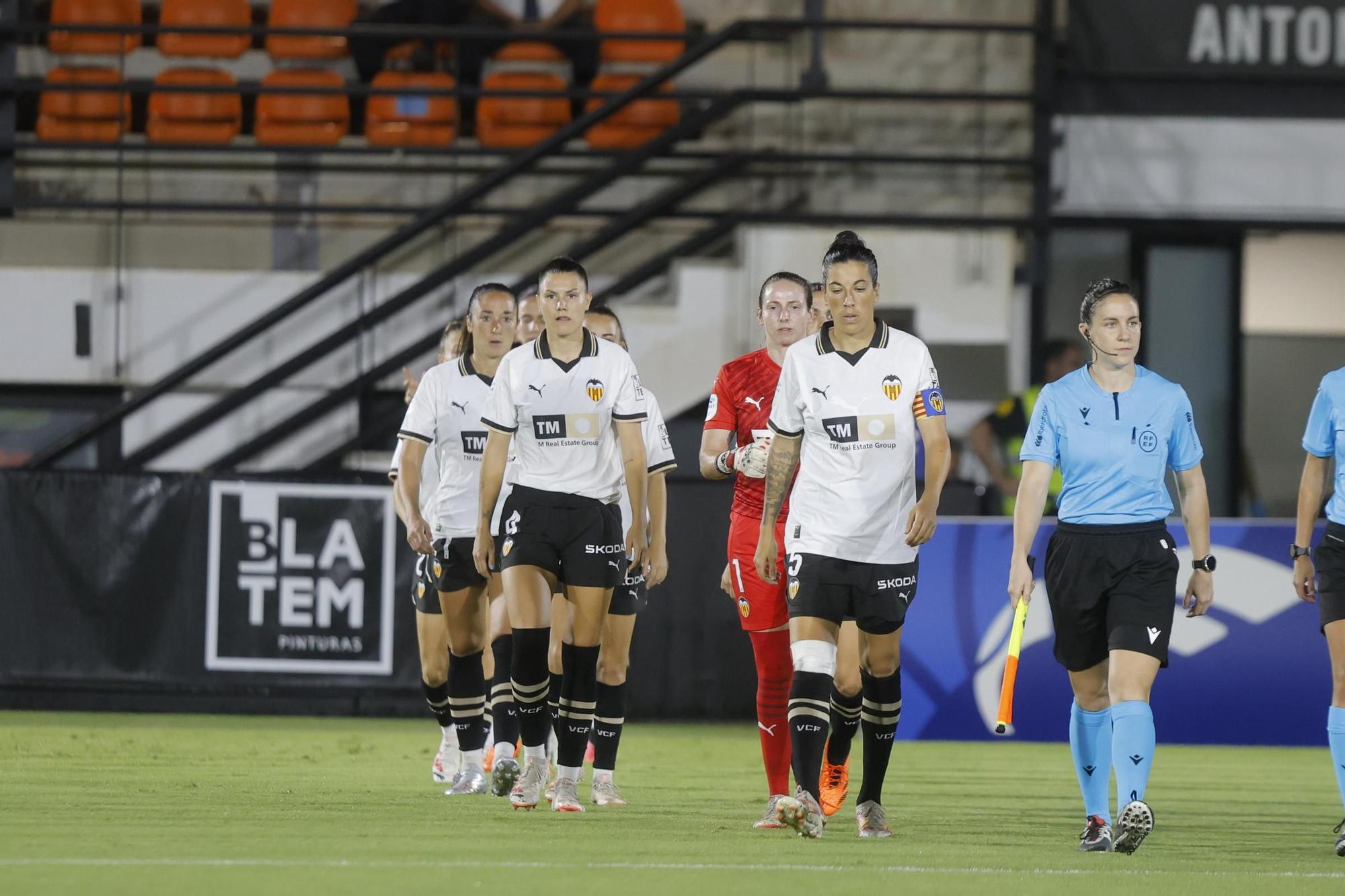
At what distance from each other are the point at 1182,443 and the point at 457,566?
342 centimetres

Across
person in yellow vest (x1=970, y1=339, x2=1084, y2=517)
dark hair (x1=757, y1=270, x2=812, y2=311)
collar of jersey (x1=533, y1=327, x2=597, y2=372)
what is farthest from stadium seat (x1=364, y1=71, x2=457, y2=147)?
collar of jersey (x1=533, y1=327, x2=597, y2=372)

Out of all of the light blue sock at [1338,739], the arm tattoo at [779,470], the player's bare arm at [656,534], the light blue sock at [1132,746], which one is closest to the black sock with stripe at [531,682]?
the player's bare arm at [656,534]

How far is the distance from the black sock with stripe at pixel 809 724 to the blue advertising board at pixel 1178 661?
4.68 meters

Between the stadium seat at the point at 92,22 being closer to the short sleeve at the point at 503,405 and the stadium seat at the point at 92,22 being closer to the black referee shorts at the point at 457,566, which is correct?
the black referee shorts at the point at 457,566

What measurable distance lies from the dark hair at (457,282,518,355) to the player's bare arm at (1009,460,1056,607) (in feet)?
9.31

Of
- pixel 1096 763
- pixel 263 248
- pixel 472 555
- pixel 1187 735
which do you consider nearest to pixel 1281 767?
pixel 1187 735

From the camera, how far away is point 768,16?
1633 cm

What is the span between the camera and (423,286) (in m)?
14.6

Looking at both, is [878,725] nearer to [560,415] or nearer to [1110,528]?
[1110,528]

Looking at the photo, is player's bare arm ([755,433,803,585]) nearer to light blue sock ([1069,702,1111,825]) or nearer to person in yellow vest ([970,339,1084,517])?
light blue sock ([1069,702,1111,825])

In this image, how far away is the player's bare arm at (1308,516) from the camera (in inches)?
287

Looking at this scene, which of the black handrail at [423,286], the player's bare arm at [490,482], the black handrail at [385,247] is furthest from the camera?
the black handrail at [423,286]

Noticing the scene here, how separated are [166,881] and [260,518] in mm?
6958

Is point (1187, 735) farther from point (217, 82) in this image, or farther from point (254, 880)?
point (217, 82)
